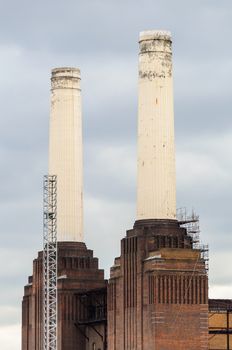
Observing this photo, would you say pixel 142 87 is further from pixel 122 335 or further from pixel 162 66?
pixel 122 335

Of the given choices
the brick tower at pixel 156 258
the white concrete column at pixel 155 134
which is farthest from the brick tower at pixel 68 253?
the white concrete column at pixel 155 134

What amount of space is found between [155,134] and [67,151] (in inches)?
847

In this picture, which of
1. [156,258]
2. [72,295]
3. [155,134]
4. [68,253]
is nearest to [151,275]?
[156,258]

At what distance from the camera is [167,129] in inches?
6196

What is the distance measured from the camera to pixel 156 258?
15150 centimetres

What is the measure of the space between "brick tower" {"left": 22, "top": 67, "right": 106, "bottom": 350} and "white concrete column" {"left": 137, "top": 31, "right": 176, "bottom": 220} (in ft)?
57.8

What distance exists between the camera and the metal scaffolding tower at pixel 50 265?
16100 cm

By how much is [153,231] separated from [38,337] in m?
26.2

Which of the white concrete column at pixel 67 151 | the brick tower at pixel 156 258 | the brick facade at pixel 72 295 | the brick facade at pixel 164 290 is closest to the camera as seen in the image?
the brick facade at pixel 164 290

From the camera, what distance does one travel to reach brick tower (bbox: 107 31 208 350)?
151375 mm

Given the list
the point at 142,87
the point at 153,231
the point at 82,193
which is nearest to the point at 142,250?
the point at 153,231

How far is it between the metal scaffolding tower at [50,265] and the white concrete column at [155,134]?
857 cm

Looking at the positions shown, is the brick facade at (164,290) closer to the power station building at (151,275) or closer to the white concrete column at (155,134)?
the power station building at (151,275)

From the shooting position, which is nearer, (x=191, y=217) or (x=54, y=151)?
(x=191, y=217)
